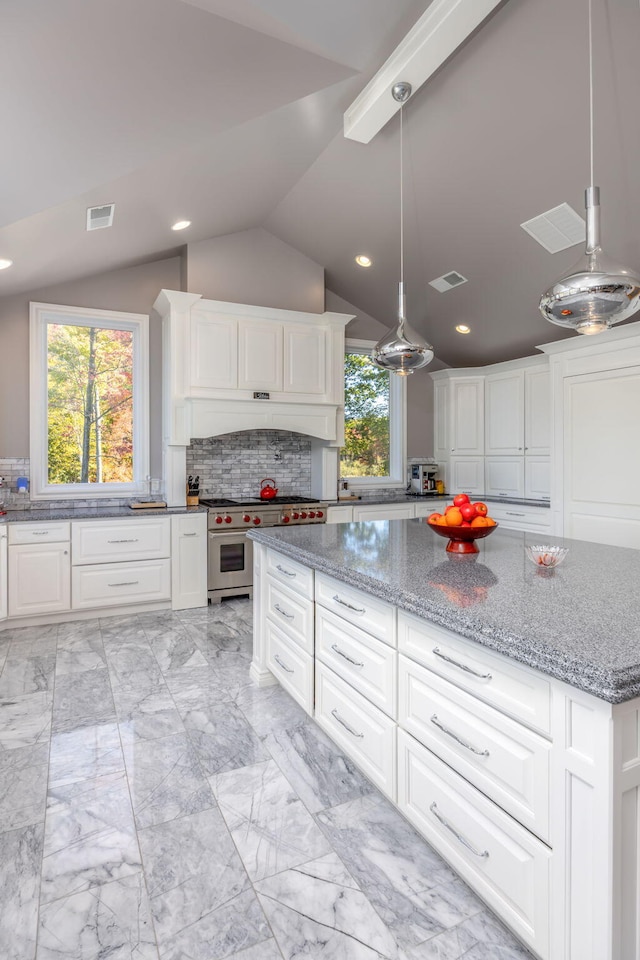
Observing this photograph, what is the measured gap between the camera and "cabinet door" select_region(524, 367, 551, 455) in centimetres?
500

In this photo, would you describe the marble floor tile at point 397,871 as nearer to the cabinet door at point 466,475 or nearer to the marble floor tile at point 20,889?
the marble floor tile at point 20,889

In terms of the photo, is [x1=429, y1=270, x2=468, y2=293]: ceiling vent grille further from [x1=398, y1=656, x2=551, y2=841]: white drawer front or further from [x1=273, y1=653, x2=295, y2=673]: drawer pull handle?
[x1=398, y1=656, x2=551, y2=841]: white drawer front

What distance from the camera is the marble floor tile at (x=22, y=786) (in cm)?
194

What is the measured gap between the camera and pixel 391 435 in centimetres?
609

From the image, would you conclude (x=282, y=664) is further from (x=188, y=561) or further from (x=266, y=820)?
(x=188, y=561)

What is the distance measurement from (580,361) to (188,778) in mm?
3943

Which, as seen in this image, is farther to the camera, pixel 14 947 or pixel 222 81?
pixel 222 81

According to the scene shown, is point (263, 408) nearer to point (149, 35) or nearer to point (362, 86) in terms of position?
point (362, 86)

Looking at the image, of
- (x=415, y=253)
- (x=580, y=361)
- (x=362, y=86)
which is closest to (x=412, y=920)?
(x=362, y=86)

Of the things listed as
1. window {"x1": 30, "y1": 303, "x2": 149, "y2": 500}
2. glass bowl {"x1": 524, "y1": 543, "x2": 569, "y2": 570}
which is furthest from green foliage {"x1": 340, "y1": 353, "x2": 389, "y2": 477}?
glass bowl {"x1": 524, "y1": 543, "x2": 569, "y2": 570}

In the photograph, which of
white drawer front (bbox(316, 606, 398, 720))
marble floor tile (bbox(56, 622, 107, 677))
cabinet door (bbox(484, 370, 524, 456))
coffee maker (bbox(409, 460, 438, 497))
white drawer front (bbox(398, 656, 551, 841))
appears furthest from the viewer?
coffee maker (bbox(409, 460, 438, 497))

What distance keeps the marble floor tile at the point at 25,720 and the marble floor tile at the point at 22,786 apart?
0.26 feet

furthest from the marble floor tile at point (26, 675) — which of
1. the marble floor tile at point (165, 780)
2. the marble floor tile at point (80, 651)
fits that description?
the marble floor tile at point (165, 780)

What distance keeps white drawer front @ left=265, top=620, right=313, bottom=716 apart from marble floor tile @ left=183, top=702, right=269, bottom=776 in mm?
265
